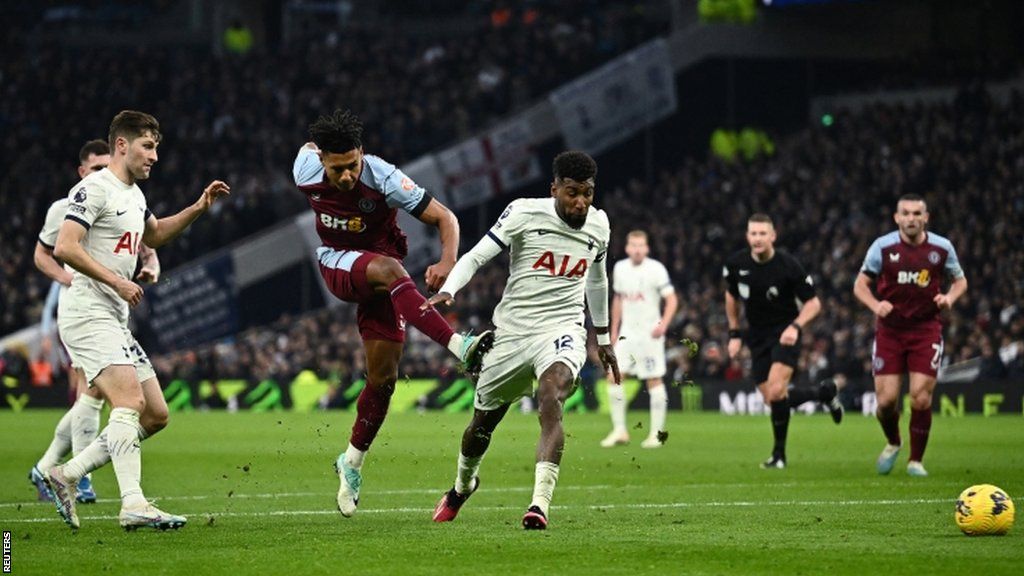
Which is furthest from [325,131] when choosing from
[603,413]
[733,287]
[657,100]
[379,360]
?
[657,100]

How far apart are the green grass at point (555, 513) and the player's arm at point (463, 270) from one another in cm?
138

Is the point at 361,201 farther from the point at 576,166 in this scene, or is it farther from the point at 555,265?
the point at 576,166

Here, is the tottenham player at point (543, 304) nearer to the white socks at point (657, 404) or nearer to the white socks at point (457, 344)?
the white socks at point (457, 344)

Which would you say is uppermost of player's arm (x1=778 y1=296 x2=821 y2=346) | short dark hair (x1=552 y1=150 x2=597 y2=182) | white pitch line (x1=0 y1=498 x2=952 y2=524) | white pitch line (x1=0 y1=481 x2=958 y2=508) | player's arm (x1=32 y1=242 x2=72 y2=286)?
short dark hair (x1=552 y1=150 x2=597 y2=182)

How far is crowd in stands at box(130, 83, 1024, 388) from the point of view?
1189 inches

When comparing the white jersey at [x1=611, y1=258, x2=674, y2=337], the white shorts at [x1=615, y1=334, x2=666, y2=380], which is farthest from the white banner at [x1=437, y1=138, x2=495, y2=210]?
the white shorts at [x1=615, y1=334, x2=666, y2=380]

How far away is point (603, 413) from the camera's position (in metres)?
30.5

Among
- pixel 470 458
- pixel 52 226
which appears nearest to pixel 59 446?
pixel 52 226

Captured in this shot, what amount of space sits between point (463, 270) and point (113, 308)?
7.40ft

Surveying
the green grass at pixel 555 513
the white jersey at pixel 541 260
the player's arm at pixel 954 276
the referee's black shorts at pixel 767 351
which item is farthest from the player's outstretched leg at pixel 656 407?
the white jersey at pixel 541 260

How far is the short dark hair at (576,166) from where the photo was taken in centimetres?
1029

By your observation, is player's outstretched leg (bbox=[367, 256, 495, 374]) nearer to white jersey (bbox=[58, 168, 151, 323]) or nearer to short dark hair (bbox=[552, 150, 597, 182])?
short dark hair (bbox=[552, 150, 597, 182])

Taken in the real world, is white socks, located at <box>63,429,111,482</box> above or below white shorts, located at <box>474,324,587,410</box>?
below

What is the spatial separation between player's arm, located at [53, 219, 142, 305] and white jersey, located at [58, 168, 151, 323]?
0.12 m
